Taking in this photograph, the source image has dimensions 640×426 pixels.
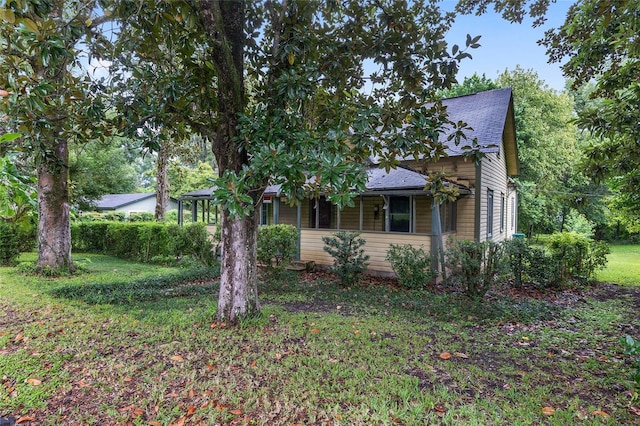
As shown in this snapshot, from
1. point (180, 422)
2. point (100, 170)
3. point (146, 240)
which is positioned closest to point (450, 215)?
point (180, 422)

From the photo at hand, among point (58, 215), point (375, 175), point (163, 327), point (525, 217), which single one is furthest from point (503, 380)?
point (525, 217)

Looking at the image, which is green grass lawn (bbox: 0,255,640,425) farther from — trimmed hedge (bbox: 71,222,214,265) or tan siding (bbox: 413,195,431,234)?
tan siding (bbox: 413,195,431,234)

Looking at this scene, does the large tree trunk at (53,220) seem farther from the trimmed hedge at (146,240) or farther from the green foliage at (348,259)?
the green foliage at (348,259)

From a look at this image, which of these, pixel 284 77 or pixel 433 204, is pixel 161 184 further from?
pixel 284 77

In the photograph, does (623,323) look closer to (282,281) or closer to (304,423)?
(304,423)

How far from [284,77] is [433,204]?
5.25 meters

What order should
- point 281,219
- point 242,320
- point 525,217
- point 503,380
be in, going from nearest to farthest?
point 503,380, point 242,320, point 281,219, point 525,217

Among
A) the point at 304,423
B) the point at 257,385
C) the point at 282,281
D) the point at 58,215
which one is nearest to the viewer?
the point at 304,423

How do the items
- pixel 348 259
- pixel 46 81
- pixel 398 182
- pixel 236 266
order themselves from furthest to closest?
1. pixel 398 182
2. pixel 348 259
3. pixel 236 266
4. pixel 46 81

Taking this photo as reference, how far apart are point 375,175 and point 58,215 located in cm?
887

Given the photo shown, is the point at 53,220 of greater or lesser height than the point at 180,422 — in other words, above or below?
above

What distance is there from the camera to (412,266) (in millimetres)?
7949

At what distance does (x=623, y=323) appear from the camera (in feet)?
18.2

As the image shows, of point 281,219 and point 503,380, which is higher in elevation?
point 281,219
